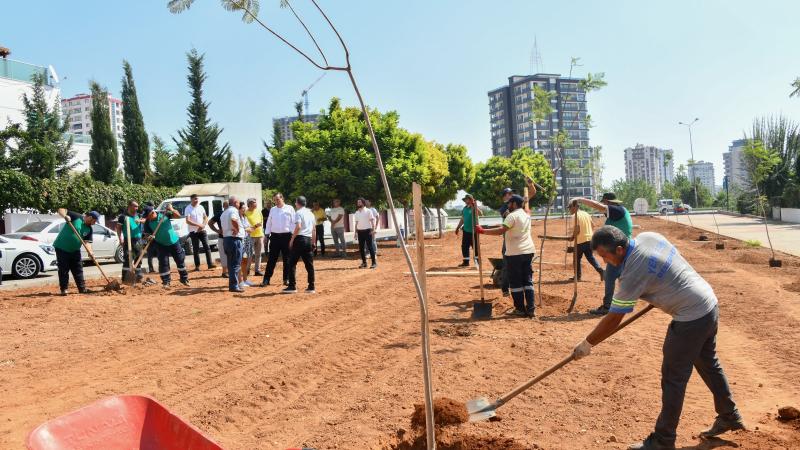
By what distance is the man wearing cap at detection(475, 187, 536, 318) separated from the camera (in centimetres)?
820

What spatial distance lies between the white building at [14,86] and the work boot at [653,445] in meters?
→ 34.3

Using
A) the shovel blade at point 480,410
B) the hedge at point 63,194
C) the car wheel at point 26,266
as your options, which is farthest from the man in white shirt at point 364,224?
the hedge at point 63,194

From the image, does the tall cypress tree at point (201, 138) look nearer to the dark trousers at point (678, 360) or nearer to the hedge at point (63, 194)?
the hedge at point (63, 194)

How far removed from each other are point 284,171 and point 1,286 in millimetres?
9401

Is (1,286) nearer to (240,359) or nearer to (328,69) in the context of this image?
(240,359)

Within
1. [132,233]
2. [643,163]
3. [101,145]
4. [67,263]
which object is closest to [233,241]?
[67,263]

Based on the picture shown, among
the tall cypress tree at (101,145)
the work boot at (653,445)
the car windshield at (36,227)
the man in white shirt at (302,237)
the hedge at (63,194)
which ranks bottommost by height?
the work boot at (653,445)

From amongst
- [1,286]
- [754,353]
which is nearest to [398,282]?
[754,353]

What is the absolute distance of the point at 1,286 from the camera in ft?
43.2

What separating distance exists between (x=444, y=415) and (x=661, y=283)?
1.85m

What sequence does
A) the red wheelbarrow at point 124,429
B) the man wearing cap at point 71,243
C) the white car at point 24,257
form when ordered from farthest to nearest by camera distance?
the white car at point 24,257, the man wearing cap at point 71,243, the red wheelbarrow at point 124,429

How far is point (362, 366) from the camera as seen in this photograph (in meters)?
6.39

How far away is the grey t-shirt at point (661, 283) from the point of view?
154 inches

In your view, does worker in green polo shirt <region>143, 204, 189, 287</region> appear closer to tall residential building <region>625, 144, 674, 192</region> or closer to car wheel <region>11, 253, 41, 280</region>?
car wheel <region>11, 253, 41, 280</region>
